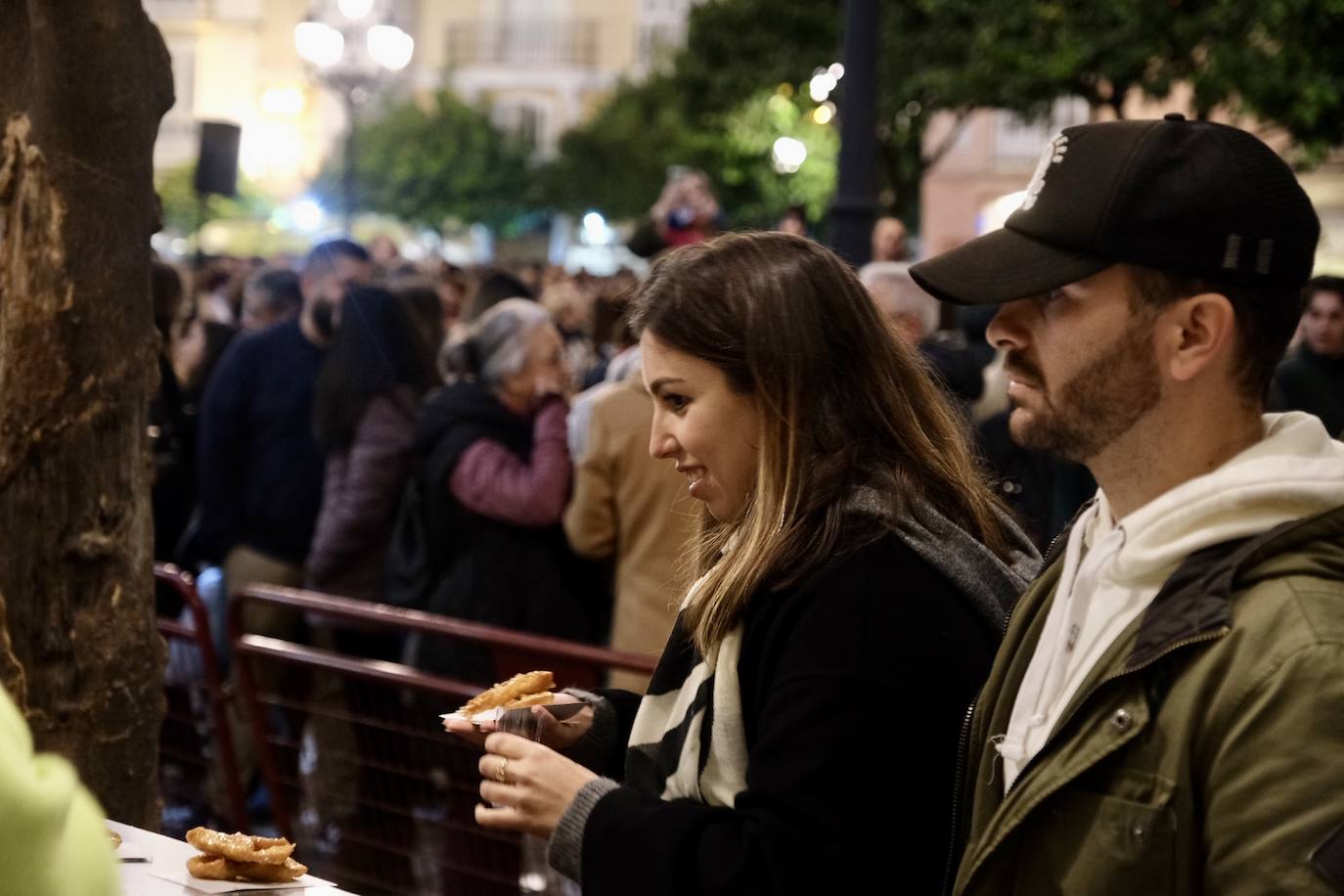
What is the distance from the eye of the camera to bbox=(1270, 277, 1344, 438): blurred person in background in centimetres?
816

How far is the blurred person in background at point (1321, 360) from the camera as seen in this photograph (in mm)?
8156

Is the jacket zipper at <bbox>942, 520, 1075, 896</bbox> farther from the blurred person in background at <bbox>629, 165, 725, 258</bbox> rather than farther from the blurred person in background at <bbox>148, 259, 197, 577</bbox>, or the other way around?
the blurred person in background at <bbox>629, 165, 725, 258</bbox>

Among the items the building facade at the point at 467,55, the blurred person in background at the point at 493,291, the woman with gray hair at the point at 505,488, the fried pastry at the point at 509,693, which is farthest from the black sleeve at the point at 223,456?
the building facade at the point at 467,55

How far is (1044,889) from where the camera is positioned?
2.16 metres

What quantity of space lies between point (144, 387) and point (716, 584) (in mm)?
1695

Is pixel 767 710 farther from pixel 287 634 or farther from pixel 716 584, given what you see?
pixel 287 634

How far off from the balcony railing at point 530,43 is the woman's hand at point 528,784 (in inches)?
2603

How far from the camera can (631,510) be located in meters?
6.17

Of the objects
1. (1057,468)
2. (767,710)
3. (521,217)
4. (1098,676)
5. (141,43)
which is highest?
(141,43)

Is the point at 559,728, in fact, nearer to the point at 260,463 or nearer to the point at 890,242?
the point at 260,463

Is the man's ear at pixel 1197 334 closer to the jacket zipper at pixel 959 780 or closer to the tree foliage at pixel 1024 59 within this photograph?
the jacket zipper at pixel 959 780

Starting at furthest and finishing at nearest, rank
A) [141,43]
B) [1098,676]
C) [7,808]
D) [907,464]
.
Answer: [141,43] < [907,464] < [1098,676] < [7,808]

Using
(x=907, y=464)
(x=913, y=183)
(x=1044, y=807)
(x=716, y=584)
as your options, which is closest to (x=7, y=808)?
(x=1044, y=807)

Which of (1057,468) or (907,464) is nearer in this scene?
(907,464)
